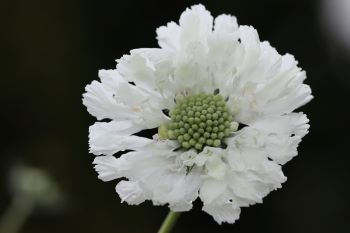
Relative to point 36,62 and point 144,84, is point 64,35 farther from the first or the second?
point 144,84

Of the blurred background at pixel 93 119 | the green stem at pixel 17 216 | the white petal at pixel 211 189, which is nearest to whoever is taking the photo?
the white petal at pixel 211 189

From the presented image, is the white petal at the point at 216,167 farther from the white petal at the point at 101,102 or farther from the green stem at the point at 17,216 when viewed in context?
the green stem at the point at 17,216

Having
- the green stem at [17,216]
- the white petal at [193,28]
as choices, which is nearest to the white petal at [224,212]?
the white petal at [193,28]

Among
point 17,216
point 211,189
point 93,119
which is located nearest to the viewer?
point 211,189

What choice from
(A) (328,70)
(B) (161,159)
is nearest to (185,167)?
(B) (161,159)

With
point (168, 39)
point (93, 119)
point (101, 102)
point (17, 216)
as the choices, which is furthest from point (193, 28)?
point (93, 119)

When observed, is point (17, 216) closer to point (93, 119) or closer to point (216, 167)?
point (216, 167)

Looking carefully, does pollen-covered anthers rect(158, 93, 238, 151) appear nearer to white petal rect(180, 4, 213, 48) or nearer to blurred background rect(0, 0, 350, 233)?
white petal rect(180, 4, 213, 48)
